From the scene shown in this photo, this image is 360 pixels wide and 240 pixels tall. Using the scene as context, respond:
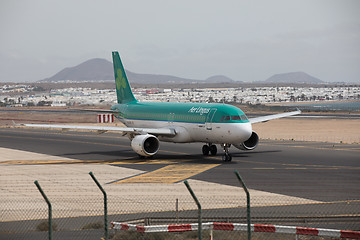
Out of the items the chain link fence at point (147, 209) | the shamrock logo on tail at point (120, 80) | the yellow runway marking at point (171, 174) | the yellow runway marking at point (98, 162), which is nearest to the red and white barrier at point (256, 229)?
the chain link fence at point (147, 209)

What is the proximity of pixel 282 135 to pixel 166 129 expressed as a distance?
28.6 metres

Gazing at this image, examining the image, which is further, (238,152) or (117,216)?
(238,152)

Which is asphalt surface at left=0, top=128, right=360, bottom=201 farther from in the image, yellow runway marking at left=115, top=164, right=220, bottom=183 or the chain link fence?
the chain link fence

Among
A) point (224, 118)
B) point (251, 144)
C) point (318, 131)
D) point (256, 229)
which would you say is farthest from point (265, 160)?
point (318, 131)

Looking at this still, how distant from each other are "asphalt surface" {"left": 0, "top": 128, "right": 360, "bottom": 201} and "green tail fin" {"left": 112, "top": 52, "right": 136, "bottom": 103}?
15.9ft

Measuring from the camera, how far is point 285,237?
60.0 feet

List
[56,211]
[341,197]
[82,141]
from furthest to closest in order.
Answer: [82,141], [341,197], [56,211]

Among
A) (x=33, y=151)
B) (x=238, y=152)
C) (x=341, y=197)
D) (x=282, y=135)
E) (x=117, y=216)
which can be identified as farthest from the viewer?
(x=282, y=135)

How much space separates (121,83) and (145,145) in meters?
12.2

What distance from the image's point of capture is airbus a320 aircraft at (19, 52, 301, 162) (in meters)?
40.1

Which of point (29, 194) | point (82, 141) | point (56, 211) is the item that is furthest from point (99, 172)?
point (82, 141)

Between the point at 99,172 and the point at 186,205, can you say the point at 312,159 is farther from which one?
the point at 186,205

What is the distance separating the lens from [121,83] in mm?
54656

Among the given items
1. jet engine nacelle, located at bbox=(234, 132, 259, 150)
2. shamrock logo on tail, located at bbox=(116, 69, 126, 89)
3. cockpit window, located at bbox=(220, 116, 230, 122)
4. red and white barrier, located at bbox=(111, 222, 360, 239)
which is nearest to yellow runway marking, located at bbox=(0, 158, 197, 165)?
cockpit window, located at bbox=(220, 116, 230, 122)
